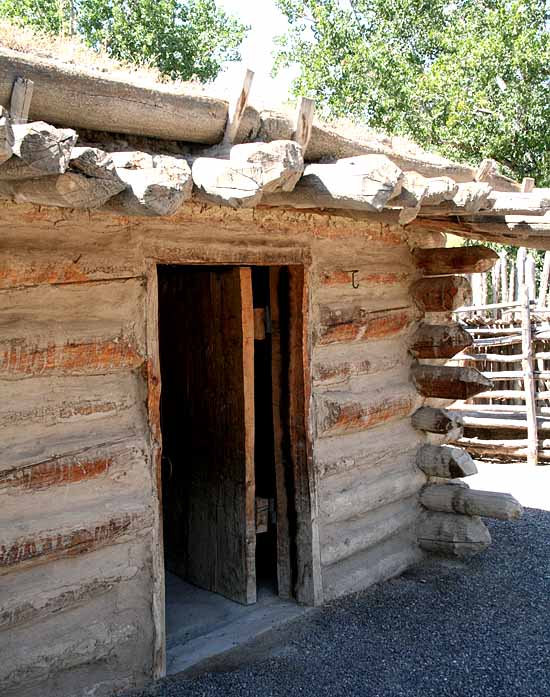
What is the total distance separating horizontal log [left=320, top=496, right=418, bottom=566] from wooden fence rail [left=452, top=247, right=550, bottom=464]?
427 centimetres

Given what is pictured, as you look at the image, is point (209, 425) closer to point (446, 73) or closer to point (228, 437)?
point (228, 437)

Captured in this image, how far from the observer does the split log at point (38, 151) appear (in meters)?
2.24

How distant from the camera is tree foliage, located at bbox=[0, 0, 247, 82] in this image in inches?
930

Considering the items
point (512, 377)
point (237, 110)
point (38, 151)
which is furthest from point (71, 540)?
point (512, 377)

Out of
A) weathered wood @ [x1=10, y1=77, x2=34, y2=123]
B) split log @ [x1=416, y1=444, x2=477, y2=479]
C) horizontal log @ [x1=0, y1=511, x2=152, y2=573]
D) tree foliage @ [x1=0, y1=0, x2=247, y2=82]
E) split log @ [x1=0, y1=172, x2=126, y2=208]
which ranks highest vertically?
tree foliage @ [x1=0, y1=0, x2=247, y2=82]

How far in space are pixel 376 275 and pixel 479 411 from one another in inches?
228

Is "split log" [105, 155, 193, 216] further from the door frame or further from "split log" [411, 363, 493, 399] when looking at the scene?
"split log" [411, 363, 493, 399]

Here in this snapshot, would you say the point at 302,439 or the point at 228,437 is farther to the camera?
the point at 228,437

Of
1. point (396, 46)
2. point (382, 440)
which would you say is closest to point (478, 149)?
point (396, 46)

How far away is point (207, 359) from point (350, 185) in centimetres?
208

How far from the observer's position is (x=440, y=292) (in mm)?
5664

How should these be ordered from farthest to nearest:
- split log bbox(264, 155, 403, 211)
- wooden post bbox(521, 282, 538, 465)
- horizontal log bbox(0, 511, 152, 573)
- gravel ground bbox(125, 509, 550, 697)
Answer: wooden post bbox(521, 282, 538, 465) < gravel ground bbox(125, 509, 550, 697) < horizontal log bbox(0, 511, 152, 573) < split log bbox(264, 155, 403, 211)

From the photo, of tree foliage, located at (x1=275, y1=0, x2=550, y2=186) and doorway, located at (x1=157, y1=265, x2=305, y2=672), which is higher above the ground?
tree foliage, located at (x1=275, y1=0, x2=550, y2=186)

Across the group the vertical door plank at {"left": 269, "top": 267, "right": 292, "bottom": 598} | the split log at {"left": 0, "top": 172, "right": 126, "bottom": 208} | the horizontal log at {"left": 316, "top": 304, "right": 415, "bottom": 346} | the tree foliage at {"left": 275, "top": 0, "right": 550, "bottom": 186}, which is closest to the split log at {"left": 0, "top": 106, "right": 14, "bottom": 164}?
the split log at {"left": 0, "top": 172, "right": 126, "bottom": 208}
